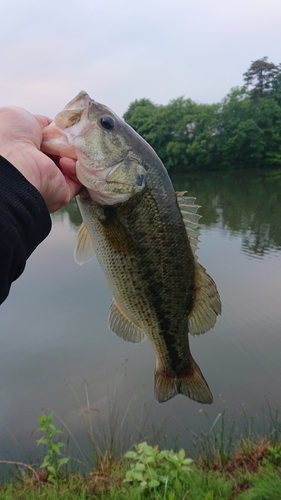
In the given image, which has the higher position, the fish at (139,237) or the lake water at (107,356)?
the fish at (139,237)

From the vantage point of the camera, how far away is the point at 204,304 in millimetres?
2330

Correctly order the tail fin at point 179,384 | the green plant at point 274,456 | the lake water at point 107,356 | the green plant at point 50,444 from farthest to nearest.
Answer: the lake water at point 107,356 < the green plant at point 274,456 < the green plant at point 50,444 < the tail fin at point 179,384

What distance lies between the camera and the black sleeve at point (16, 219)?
4.77ft

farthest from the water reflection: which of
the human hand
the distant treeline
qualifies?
the distant treeline

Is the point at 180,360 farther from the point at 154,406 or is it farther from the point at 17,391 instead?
the point at 17,391

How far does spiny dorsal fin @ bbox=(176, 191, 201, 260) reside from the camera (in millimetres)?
2262

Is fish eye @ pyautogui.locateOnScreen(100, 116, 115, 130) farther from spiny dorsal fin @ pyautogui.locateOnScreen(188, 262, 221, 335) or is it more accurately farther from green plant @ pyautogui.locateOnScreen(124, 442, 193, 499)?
green plant @ pyautogui.locateOnScreen(124, 442, 193, 499)

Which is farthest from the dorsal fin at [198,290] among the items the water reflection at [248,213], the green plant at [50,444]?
the water reflection at [248,213]

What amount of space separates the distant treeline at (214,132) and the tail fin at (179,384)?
46.2 m

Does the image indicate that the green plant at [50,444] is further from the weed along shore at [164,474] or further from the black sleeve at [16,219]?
the black sleeve at [16,219]

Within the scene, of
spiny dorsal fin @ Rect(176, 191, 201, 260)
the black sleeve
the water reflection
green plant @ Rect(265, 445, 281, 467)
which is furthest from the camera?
the water reflection

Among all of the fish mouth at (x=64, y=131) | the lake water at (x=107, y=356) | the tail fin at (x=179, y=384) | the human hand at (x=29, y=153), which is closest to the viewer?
the human hand at (x=29, y=153)

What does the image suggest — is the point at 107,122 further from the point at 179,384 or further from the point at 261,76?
the point at 261,76

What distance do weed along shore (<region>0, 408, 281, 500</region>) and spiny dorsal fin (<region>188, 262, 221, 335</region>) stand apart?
1.65m
